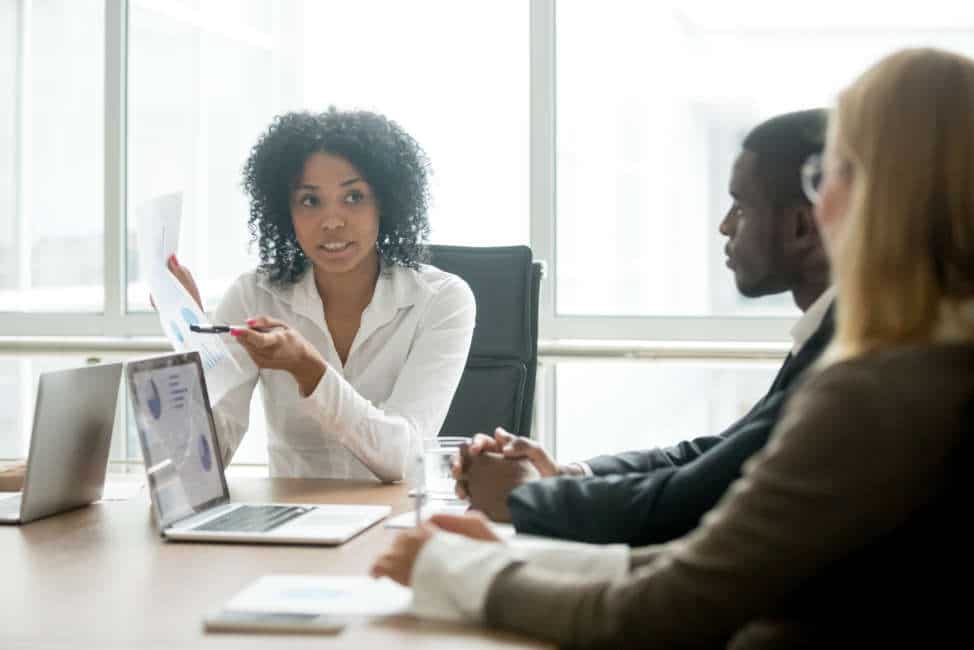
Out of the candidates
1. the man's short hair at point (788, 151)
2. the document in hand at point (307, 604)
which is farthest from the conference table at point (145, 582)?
the man's short hair at point (788, 151)

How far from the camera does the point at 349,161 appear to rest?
2.74 meters

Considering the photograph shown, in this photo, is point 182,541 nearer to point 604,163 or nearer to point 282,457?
point 282,457

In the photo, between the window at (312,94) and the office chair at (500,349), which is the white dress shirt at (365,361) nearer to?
the office chair at (500,349)

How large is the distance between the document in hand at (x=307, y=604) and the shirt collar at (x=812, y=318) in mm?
627

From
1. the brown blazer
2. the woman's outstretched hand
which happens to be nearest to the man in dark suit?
the woman's outstretched hand

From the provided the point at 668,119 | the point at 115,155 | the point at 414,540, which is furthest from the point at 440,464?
the point at 115,155

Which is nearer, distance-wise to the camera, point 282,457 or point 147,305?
point 282,457

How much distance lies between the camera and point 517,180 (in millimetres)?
4301

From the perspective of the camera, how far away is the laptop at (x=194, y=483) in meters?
1.73

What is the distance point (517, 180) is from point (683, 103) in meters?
0.61

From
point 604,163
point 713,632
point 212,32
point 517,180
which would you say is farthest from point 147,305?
point 713,632

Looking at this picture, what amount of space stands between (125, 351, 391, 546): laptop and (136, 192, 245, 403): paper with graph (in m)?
0.13

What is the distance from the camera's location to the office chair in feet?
8.71

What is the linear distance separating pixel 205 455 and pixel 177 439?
9 centimetres
